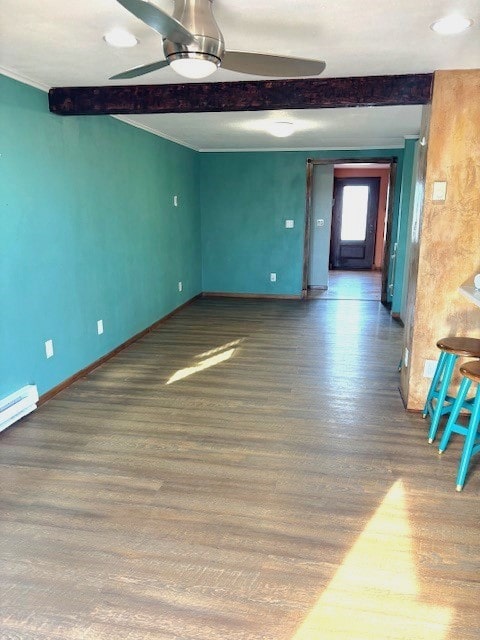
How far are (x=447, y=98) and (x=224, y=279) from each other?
476 centimetres

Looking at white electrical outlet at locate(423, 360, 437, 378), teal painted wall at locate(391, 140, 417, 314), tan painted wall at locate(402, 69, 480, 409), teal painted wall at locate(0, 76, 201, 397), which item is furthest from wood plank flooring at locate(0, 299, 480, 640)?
teal painted wall at locate(391, 140, 417, 314)

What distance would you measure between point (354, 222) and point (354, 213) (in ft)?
0.64

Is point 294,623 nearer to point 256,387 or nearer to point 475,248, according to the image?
point 256,387

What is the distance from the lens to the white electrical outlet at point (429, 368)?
315cm

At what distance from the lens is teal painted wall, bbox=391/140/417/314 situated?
5.50 meters

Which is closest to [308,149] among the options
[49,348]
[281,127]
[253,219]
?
[253,219]

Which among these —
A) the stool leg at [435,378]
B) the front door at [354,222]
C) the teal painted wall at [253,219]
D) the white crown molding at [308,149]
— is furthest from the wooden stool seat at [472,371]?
the front door at [354,222]

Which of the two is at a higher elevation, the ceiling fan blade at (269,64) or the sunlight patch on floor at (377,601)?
the ceiling fan blade at (269,64)

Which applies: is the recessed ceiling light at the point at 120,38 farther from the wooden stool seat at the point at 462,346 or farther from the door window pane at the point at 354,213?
the door window pane at the point at 354,213

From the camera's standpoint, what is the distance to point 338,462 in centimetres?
260

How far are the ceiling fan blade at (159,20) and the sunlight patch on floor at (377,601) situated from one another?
2.03 meters

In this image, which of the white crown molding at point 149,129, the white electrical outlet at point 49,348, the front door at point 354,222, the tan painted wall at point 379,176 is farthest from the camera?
the front door at point 354,222

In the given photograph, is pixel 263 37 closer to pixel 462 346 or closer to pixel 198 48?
pixel 198 48

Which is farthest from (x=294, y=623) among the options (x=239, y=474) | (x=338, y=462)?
(x=338, y=462)
